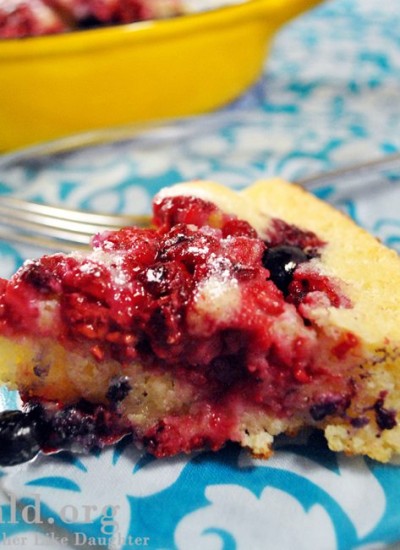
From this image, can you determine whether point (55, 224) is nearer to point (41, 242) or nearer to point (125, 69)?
point (41, 242)

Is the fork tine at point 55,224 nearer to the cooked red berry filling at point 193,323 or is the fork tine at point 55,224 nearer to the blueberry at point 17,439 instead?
the cooked red berry filling at point 193,323

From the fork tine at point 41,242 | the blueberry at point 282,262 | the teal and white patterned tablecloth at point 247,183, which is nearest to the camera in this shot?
the teal and white patterned tablecloth at point 247,183

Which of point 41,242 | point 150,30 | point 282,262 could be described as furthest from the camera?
point 150,30

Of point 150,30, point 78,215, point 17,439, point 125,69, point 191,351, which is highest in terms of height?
point 150,30

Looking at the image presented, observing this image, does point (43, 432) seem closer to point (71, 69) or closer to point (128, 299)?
point (128, 299)

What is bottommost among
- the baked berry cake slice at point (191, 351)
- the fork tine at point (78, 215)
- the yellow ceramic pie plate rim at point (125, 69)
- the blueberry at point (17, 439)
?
the blueberry at point (17, 439)

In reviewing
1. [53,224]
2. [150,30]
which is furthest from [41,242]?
[150,30]

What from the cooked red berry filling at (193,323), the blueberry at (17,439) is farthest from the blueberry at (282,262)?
the blueberry at (17,439)
